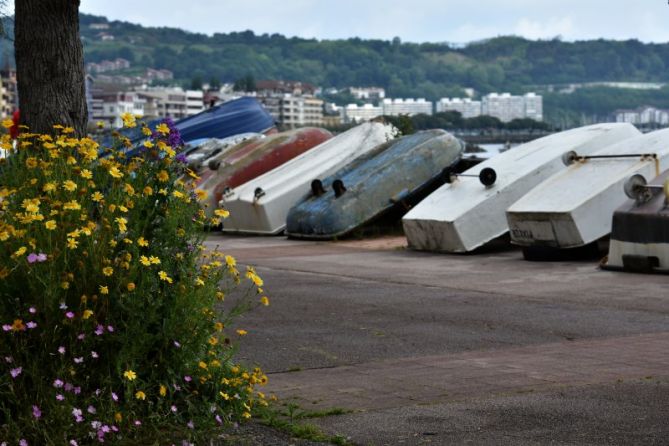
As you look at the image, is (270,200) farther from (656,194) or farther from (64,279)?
(64,279)

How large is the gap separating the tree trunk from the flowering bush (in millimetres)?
1394

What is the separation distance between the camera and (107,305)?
5.30m

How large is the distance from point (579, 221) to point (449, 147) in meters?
5.92

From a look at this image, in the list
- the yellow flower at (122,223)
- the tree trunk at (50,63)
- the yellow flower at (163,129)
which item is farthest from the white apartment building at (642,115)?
the yellow flower at (122,223)

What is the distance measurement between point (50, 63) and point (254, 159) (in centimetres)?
1666

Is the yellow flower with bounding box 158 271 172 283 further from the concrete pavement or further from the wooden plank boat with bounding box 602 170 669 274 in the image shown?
the wooden plank boat with bounding box 602 170 669 274

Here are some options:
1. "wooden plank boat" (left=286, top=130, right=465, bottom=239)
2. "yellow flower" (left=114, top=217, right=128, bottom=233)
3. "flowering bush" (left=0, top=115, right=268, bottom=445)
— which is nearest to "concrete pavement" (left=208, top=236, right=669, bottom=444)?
"flowering bush" (left=0, top=115, right=268, bottom=445)

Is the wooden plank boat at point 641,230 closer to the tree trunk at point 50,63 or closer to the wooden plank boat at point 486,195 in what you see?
the wooden plank boat at point 486,195

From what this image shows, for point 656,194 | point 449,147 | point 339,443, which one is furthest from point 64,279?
point 449,147

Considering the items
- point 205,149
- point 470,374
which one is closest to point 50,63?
→ point 470,374

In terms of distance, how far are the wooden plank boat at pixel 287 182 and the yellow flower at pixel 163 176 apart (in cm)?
1493

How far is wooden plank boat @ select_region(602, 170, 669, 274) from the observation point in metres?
12.3

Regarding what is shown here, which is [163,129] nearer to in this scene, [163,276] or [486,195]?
[163,276]

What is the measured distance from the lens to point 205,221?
19.0 ft
